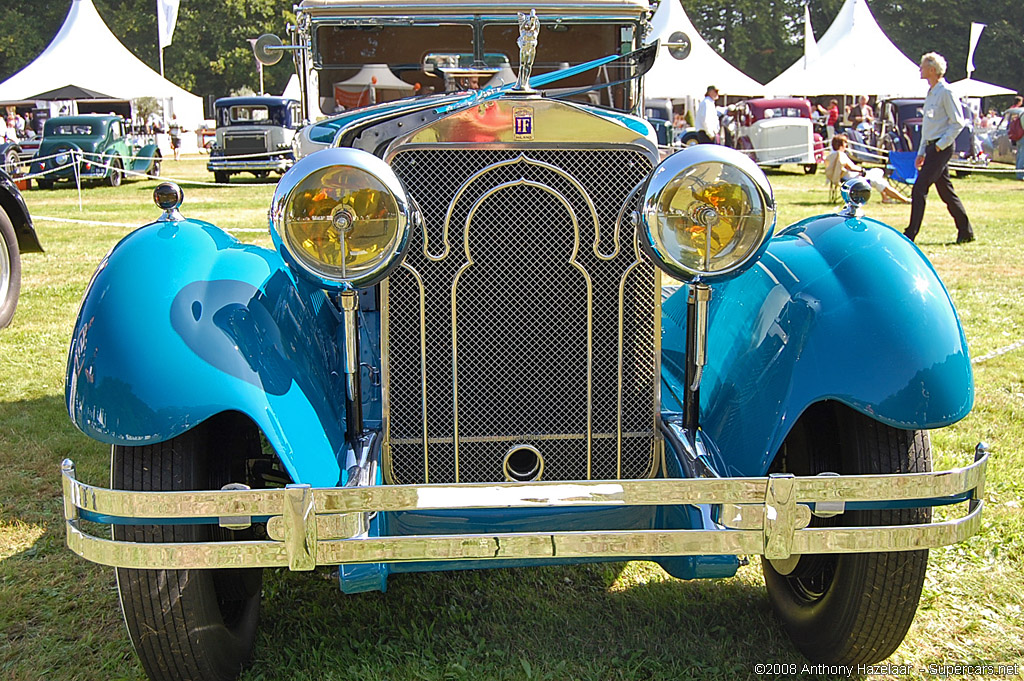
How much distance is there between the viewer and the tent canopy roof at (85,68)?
21438 mm

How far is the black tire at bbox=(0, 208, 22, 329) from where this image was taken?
666 cm

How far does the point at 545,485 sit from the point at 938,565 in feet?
6.36

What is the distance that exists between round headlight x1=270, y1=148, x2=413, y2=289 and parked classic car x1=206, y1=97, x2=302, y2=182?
58.6ft

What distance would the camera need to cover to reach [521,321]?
252cm

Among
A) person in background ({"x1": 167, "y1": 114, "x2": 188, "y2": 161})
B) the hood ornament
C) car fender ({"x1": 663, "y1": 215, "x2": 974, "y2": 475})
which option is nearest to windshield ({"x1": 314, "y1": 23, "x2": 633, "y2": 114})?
the hood ornament

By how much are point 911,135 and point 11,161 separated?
17.6 meters

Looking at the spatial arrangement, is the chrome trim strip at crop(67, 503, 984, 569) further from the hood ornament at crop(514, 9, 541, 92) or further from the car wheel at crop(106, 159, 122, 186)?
the car wheel at crop(106, 159, 122, 186)

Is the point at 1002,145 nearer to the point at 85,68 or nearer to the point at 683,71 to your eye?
the point at 683,71

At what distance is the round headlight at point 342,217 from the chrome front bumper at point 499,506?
0.55 m

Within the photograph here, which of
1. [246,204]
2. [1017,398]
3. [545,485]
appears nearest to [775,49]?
[246,204]

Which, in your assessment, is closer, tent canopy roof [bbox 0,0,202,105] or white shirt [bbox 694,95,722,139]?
white shirt [bbox 694,95,722,139]

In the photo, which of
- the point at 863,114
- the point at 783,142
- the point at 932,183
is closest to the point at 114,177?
the point at 783,142

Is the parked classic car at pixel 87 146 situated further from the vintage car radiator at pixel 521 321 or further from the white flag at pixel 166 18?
the vintage car radiator at pixel 521 321

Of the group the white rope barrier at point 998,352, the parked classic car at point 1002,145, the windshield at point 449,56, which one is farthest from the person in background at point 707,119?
the windshield at point 449,56
